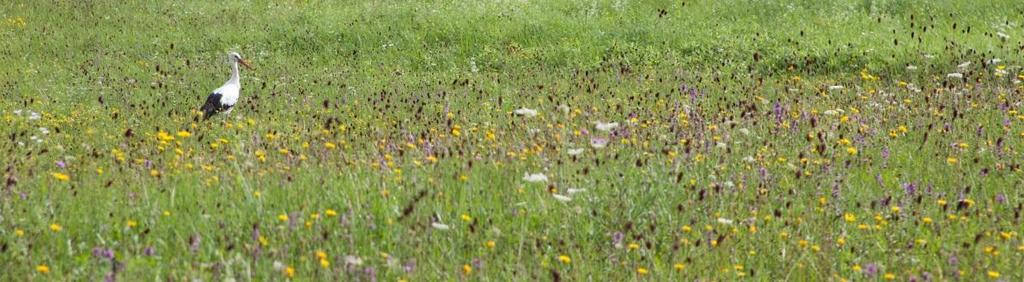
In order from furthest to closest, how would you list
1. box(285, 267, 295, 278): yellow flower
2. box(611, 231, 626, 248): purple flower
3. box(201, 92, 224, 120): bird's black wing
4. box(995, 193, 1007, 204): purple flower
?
box(201, 92, 224, 120): bird's black wing < box(995, 193, 1007, 204): purple flower < box(611, 231, 626, 248): purple flower < box(285, 267, 295, 278): yellow flower

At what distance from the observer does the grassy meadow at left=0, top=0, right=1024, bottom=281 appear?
15.3 ft

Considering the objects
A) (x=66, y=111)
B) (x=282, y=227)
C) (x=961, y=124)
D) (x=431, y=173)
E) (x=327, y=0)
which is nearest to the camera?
(x=282, y=227)

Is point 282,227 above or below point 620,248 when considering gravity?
above

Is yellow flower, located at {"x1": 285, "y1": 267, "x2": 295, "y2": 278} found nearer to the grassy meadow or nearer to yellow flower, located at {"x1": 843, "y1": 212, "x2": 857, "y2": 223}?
the grassy meadow

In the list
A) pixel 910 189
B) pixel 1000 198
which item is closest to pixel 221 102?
pixel 910 189

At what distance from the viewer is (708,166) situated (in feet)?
20.0

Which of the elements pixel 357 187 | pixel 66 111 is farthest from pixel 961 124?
pixel 66 111

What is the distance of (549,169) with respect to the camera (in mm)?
5879

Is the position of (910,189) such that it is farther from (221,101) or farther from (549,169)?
(221,101)

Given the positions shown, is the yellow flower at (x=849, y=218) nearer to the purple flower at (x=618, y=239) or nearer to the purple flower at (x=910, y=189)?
the purple flower at (x=910, y=189)

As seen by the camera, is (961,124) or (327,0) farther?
(327,0)

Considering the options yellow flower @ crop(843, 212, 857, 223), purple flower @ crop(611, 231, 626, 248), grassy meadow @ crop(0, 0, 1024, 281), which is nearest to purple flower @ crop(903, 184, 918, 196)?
grassy meadow @ crop(0, 0, 1024, 281)

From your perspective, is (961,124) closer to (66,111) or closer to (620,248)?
(620,248)

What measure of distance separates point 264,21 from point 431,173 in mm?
12644
